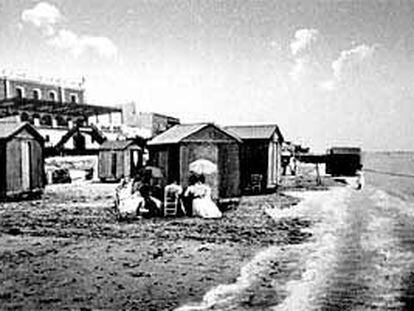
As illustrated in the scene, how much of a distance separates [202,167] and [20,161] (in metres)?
10.4

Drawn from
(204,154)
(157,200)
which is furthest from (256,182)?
(157,200)

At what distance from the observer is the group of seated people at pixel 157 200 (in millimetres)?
18484

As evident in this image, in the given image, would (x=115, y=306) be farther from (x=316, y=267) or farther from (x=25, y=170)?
(x=25, y=170)

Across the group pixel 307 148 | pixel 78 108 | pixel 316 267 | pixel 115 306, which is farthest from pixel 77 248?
pixel 307 148

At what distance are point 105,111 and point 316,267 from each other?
174 feet

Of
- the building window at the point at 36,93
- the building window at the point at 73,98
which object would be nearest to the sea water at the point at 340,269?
the building window at the point at 36,93

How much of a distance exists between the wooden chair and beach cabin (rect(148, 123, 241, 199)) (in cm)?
373

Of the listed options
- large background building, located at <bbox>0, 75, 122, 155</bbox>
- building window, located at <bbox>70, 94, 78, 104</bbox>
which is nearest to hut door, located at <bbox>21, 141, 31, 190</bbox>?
large background building, located at <bbox>0, 75, 122, 155</bbox>

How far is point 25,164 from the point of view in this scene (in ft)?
82.5

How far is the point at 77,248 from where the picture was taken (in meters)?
13.1

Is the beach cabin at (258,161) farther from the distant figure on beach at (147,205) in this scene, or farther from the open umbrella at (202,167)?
the distant figure on beach at (147,205)

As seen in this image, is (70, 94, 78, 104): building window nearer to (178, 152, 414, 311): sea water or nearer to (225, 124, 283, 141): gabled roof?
(225, 124, 283, 141): gabled roof

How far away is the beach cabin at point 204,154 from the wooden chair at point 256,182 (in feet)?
12.2

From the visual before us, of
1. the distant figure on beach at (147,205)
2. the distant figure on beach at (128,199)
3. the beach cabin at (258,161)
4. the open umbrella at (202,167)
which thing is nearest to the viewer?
the distant figure on beach at (128,199)
